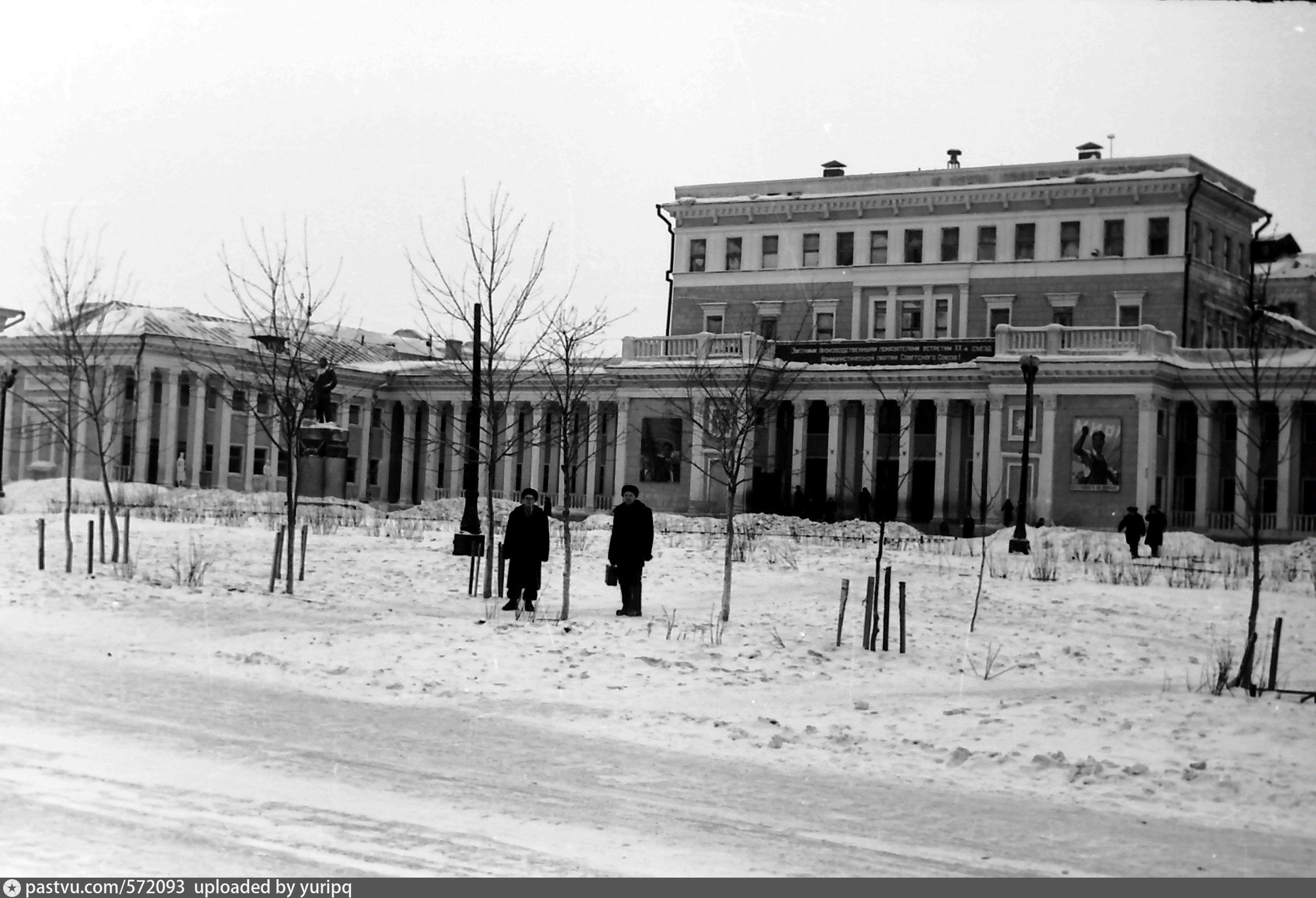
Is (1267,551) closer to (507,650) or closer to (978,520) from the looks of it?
(978,520)

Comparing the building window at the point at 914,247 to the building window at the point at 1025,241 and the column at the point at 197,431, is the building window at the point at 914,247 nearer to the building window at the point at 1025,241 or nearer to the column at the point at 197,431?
the building window at the point at 1025,241

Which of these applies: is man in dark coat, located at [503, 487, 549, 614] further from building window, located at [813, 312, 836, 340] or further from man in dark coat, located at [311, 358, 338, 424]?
building window, located at [813, 312, 836, 340]

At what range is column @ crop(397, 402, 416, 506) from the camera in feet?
237

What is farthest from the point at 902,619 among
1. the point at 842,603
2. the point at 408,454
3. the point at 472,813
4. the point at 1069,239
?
the point at 408,454

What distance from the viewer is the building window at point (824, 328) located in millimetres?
67625

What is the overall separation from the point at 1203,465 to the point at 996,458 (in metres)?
7.11

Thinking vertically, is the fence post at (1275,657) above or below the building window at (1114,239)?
below

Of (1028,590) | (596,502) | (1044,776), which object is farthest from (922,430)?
(1044,776)

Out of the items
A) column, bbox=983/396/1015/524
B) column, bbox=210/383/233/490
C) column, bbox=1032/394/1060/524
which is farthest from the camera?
column, bbox=210/383/233/490

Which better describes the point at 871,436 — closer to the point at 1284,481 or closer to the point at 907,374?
the point at 907,374

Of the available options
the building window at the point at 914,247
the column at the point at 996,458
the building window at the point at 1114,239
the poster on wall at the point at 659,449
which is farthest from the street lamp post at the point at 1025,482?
the building window at the point at 914,247

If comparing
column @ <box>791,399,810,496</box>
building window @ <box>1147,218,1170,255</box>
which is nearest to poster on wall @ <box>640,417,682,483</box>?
column @ <box>791,399,810,496</box>

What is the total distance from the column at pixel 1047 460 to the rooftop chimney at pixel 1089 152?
1465cm

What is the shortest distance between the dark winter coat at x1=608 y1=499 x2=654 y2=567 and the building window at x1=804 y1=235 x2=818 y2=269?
4998cm
